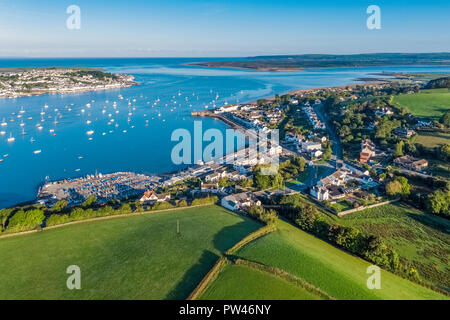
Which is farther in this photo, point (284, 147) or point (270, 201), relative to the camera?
point (284, 147)

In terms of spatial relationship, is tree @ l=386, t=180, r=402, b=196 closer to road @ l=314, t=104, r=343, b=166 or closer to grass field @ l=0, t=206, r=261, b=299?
road @ l=314, t=104, r=343, b=166

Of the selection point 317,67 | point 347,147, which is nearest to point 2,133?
point 347,147

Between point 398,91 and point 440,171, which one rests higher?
point 398,91

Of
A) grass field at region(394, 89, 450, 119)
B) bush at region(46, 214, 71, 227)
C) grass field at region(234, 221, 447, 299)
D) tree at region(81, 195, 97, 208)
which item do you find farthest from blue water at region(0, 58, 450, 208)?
grass field at region(394, 89, 450, 119)

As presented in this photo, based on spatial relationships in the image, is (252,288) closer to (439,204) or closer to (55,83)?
(439,204)

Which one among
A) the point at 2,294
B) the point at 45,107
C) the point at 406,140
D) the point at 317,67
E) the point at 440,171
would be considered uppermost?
the point at 317,67

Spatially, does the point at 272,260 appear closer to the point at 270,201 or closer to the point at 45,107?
the point at 270,201
